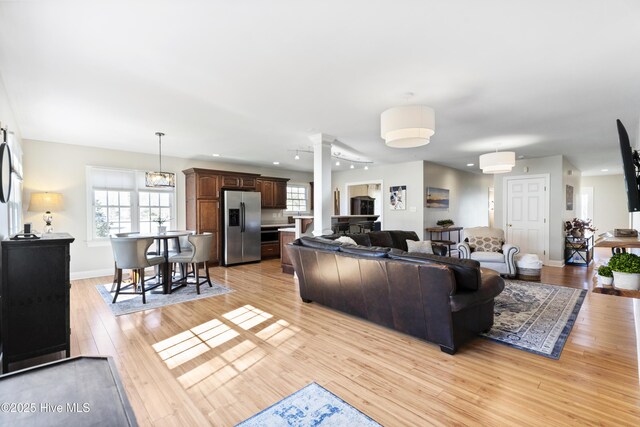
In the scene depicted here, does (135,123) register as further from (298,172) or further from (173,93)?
(298,172)

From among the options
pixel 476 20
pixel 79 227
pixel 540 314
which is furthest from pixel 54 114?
pixel 540 314

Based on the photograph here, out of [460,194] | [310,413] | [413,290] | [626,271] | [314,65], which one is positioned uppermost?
[314,65]

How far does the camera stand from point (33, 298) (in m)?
2.46

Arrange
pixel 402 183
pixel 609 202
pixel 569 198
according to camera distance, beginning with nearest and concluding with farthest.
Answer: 1. pixel 569 198
2. pixel 402 183
3. pixel 609 202

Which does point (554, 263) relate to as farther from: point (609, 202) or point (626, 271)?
point (626, 271)

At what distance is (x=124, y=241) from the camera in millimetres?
4062

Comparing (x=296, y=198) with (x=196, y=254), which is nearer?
(x=196, y=254)

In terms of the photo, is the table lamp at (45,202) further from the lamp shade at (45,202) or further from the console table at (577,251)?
the console table at (577,251)

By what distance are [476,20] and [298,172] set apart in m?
7.45

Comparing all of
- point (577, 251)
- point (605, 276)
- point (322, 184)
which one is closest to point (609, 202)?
point (577, 251)

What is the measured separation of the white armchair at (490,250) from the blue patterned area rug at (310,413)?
4.35 m

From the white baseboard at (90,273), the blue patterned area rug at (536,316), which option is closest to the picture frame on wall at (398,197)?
the blue patterned area rug at (536,316)

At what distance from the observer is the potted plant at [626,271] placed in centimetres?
157

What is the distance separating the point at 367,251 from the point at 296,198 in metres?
6.28
